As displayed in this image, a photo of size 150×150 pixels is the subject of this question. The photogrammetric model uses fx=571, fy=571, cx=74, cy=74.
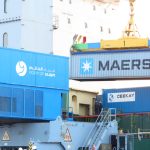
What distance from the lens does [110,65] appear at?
121 ft

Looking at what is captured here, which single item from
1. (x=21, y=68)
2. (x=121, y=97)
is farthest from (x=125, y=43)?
(x=21, y=68)

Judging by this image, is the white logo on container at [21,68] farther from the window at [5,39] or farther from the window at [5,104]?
the window at [5,39]

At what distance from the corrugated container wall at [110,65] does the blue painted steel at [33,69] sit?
654 centimetres

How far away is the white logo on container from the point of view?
1123 inches

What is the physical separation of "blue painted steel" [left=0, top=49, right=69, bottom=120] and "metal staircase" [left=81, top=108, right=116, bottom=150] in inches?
90.7

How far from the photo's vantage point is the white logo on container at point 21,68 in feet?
93.6

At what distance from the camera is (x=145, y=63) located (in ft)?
117

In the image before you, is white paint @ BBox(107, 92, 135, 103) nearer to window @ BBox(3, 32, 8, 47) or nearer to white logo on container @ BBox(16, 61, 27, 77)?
white logo on container @ BBox(16, 61, 27, 77)

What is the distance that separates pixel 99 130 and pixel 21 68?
587 cm

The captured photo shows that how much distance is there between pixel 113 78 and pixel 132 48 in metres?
2.31

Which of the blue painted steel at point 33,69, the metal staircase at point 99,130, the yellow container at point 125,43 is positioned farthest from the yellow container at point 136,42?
the blue painted steel at point 33,69

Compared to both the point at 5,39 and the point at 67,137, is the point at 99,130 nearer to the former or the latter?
the point at 67,137

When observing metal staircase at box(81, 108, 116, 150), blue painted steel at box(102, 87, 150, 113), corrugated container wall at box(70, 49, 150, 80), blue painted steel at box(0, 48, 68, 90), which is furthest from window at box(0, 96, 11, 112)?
corrugated container wall at box(70, 49, 150, 80)

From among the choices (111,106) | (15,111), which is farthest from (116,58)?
(15,111)
